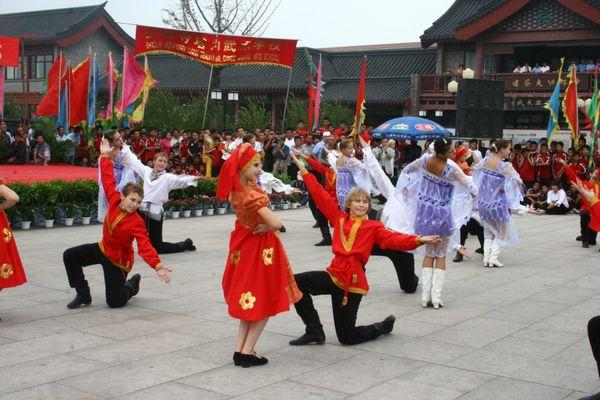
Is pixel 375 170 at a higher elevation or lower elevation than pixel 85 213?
higher

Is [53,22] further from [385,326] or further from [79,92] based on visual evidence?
[385,326]

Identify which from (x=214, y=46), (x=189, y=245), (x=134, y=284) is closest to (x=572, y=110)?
(x=214, y=46)

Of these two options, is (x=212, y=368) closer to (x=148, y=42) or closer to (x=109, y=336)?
(x=109, y=336)

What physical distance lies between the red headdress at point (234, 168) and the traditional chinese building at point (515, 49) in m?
24.3

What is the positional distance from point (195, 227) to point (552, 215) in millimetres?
8861

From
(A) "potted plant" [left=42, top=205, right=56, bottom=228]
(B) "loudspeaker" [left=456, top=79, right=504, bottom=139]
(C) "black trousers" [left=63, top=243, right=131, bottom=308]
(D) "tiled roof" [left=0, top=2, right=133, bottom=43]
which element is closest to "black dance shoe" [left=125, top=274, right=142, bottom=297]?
(C) "black trousers" [left=63, top=243, right=131, bottom=308]

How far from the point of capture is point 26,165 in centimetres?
2038

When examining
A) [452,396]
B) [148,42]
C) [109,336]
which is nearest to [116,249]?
[109,336]

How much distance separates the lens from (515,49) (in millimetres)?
32156

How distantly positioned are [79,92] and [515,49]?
1870 centimetres

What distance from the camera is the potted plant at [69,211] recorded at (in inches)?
541

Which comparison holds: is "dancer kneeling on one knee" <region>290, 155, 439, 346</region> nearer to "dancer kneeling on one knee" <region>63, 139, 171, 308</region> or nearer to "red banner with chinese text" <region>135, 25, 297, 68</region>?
"dancer kneeling on one knee" <region>63, 139, 171, 308</region>

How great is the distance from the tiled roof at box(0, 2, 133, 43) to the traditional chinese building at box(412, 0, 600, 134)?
1988 cm

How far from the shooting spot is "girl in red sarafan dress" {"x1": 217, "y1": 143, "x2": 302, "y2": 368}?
5.55 m
